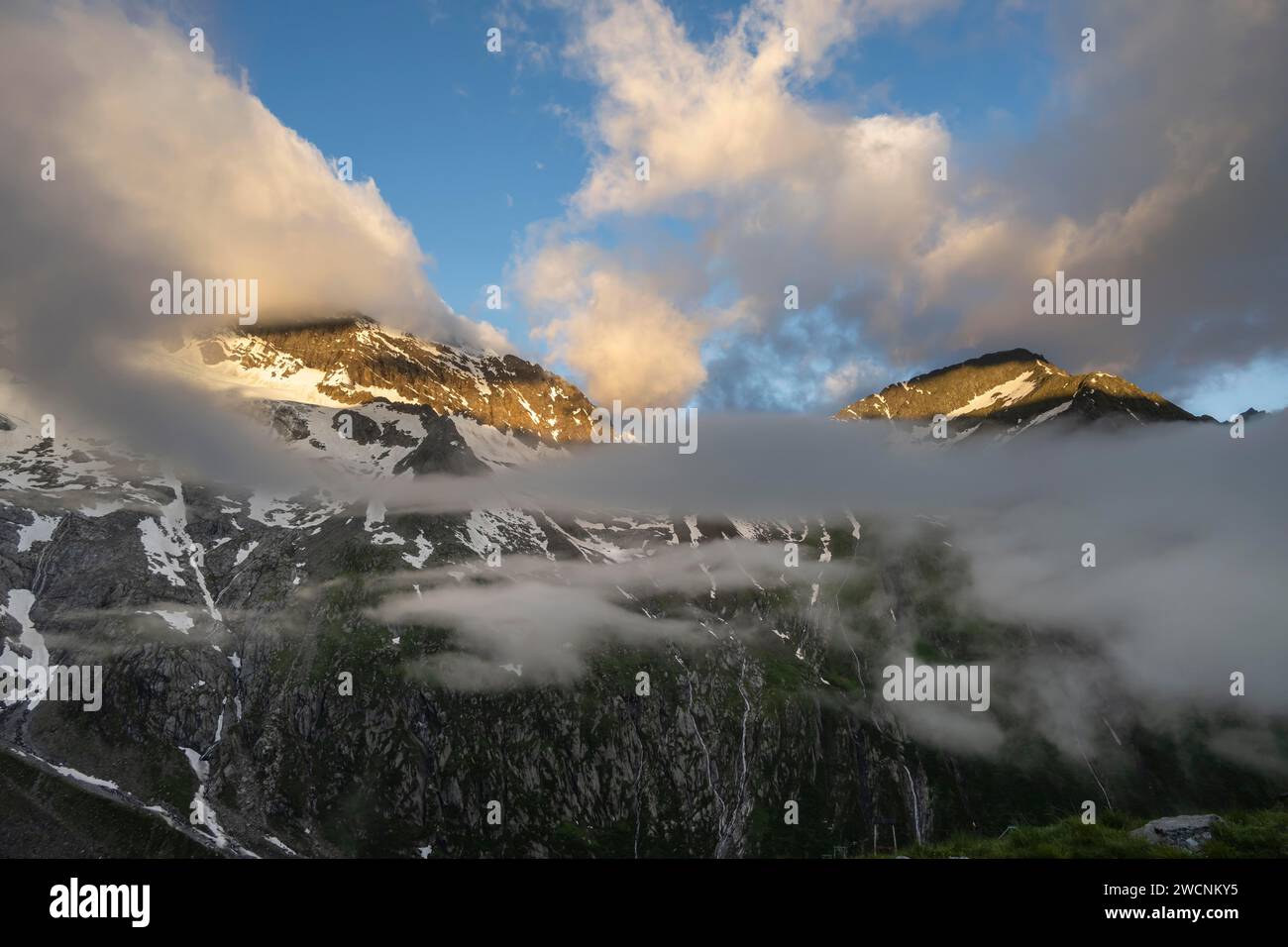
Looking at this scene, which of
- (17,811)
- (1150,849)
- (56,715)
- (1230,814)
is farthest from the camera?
(56,715)

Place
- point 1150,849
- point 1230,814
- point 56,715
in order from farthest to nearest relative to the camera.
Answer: point 56,715
point 1230,814
point 1150,849
